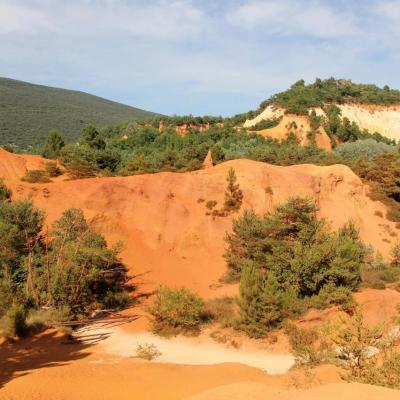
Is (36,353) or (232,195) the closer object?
(36,353)

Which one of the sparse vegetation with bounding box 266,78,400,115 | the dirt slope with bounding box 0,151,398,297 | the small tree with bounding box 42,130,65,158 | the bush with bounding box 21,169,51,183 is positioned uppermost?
the sparse vegetation with bounding box 266,78,400,115

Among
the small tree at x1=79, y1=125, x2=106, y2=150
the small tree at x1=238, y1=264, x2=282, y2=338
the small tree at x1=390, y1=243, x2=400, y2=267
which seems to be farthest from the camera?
the small tree at x1=79, y1=125, x2=106, y2=150

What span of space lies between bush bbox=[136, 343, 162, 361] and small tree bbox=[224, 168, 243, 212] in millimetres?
15106

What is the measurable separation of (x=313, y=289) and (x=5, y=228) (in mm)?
12907

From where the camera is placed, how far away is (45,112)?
98.9 m

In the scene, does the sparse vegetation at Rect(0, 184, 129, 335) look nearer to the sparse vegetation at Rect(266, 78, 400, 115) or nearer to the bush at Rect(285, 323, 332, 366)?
the bush at Rect(285, 323, 332, 366)

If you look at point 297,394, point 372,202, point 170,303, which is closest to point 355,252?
point 170,303

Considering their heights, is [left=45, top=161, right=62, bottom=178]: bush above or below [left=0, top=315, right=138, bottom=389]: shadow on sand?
above

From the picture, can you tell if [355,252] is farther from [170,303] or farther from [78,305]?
[78,305]

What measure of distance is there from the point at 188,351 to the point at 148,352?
4.77 ft

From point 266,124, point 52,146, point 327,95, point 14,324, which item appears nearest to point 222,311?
point 14,324

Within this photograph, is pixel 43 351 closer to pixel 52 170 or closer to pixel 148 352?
pixel 148 352

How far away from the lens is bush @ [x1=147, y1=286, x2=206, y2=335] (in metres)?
16.2

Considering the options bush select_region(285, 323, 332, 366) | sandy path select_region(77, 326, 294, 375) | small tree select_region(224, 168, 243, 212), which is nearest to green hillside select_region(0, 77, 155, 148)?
small tree select_region(224, 168, 243, 212)
